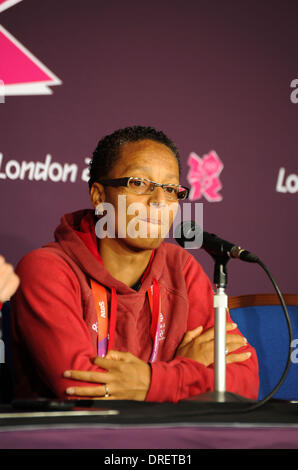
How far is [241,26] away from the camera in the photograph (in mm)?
2707

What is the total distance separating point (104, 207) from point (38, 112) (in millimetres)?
959

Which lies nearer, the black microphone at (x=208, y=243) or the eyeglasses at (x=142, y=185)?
the black microphone at (x=208, y=243)

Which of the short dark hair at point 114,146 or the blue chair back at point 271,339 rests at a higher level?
the short dark hair at point 114,146

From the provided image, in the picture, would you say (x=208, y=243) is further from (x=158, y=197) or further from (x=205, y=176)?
(x=205, y=176)

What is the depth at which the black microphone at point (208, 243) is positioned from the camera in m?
1.23

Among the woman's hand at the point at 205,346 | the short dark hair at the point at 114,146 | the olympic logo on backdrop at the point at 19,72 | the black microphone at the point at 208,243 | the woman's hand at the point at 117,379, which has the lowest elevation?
the woman's hand at the point at 117,379

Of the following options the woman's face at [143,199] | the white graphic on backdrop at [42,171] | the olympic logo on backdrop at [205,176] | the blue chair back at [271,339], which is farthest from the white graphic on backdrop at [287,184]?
the woman's face at [143,199]

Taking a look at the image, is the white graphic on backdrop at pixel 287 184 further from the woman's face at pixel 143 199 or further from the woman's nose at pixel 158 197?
the woman's nose at pixel 158 197

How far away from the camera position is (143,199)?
1.62 m

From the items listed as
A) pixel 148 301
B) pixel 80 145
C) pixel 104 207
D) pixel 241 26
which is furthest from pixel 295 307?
pixel 241 26

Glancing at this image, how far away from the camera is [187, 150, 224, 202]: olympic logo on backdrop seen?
258cm

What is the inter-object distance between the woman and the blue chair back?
1.43 ft

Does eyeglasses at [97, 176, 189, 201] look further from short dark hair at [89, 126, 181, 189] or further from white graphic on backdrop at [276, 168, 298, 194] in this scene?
white graphic on backdrop at [276, 168, 298, 194]

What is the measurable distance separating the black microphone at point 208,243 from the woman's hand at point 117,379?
322mm
